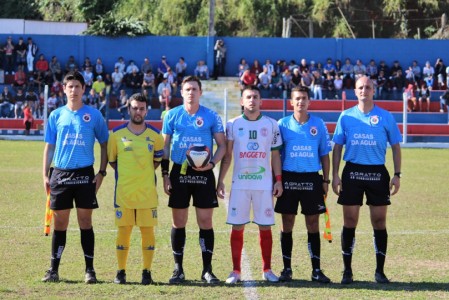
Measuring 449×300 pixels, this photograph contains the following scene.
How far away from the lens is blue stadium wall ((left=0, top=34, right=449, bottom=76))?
40562 mm

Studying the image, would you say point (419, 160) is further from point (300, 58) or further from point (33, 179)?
point (300, 58)

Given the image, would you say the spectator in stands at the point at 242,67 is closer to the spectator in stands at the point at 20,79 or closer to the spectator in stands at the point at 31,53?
the spectator in stands at the point at 31,53

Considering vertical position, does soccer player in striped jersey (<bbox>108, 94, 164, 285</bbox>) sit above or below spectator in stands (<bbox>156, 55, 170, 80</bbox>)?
below

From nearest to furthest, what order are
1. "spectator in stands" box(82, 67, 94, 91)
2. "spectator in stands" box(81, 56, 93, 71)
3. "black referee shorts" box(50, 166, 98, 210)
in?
"black referee shorts" box(50, 166, 98, 210), "spectator in stands" box(82, 67, 94, 91), "spectator in stands" box(81, 56, 93, 71)

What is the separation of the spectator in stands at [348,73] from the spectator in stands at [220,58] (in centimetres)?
551

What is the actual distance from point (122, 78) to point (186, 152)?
92.5ft

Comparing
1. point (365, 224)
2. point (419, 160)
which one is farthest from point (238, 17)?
point (365, 224)

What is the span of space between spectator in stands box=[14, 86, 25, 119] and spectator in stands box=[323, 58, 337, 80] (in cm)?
1260

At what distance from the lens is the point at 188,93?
9352mm

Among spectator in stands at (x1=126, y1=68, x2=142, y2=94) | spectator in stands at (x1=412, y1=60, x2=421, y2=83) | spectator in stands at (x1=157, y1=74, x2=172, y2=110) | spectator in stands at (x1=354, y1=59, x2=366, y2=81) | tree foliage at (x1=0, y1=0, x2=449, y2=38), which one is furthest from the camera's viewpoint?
tree foliage at (x1=0, y1=0, x2=449, y2=38)

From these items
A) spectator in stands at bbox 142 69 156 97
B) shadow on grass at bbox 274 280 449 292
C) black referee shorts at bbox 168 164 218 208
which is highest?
spectator in stands at bbox 142 69 156 97

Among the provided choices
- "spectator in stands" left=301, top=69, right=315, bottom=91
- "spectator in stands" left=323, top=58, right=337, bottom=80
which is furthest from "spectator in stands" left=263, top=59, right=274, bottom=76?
"spectator in stands" left=323, top=58, right=337, bottom=80

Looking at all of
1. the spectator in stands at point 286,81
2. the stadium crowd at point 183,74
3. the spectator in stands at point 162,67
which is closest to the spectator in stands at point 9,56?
the stadium crowd at point 183,74

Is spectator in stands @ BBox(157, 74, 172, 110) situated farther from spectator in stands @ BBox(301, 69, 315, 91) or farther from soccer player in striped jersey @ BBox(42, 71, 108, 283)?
soccer player in striped jersey @ BBox(42, 71, 108, 283)
